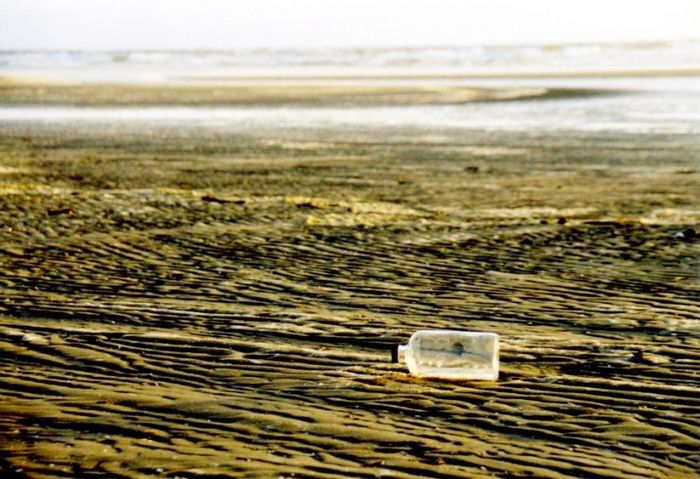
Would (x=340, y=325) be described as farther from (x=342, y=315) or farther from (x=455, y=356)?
(x=455, y=356)

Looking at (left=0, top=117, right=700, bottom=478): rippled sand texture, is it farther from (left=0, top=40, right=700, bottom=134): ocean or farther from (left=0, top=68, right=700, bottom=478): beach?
(left=0, top=40, right=700, bottom=134): ocean

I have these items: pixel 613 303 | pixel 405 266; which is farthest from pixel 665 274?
pixel 405 266

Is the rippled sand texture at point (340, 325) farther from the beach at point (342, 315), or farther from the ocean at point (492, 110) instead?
the ocean at point (492, 110)

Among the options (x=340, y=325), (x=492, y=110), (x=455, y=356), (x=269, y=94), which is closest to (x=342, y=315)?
(x=340, y=325)

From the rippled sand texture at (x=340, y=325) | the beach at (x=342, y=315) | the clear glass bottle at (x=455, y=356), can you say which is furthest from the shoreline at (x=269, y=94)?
the clear glass bottle at (x=455, y=356)

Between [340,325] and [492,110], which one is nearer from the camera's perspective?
[340,325]

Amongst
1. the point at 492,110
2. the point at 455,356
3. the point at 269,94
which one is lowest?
the point at 455,356

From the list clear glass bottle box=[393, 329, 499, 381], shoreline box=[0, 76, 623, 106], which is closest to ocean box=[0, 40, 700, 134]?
shoreline box=[0, 76, 623, 106]

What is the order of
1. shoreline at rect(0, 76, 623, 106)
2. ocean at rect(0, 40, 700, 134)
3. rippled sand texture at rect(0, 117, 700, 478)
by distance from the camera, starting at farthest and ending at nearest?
shoreline at rect(0, 76, 623, 106), ocean at rect(0, 40, 700, 134), rippled sand texture at rect(0, 117, 700, 478)
